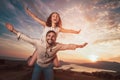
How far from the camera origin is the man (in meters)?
3.09

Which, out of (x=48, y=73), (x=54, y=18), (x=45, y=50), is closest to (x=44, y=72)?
(x=48, y=73)

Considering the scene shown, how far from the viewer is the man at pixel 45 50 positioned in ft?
10.1

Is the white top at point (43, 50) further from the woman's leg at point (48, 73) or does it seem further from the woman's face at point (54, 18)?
the woman's face at point (54, 18)

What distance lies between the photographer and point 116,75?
542 cm

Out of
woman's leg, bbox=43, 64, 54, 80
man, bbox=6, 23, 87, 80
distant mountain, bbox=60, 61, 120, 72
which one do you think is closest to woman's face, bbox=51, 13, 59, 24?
man, bbox=6, 23, 87, 80

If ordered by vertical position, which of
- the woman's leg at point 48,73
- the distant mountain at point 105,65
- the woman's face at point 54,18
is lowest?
the woman's leg at point 48,73

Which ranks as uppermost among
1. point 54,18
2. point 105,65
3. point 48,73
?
point 54,18

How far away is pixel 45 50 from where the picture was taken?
3381mm

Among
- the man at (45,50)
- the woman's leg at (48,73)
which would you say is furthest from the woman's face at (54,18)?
the woman's leg at (48,73)

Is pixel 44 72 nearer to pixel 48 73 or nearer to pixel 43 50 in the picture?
pixel 48 73

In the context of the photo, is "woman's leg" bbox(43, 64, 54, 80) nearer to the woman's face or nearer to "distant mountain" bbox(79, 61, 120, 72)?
the woman's face

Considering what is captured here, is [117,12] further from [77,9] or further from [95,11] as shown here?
[77,9]

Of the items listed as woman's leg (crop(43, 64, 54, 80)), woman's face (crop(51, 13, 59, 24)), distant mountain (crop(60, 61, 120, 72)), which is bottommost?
woman's leg (crop(43, 64, 54, 80))

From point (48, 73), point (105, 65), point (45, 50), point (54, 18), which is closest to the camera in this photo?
point (48, 73)
